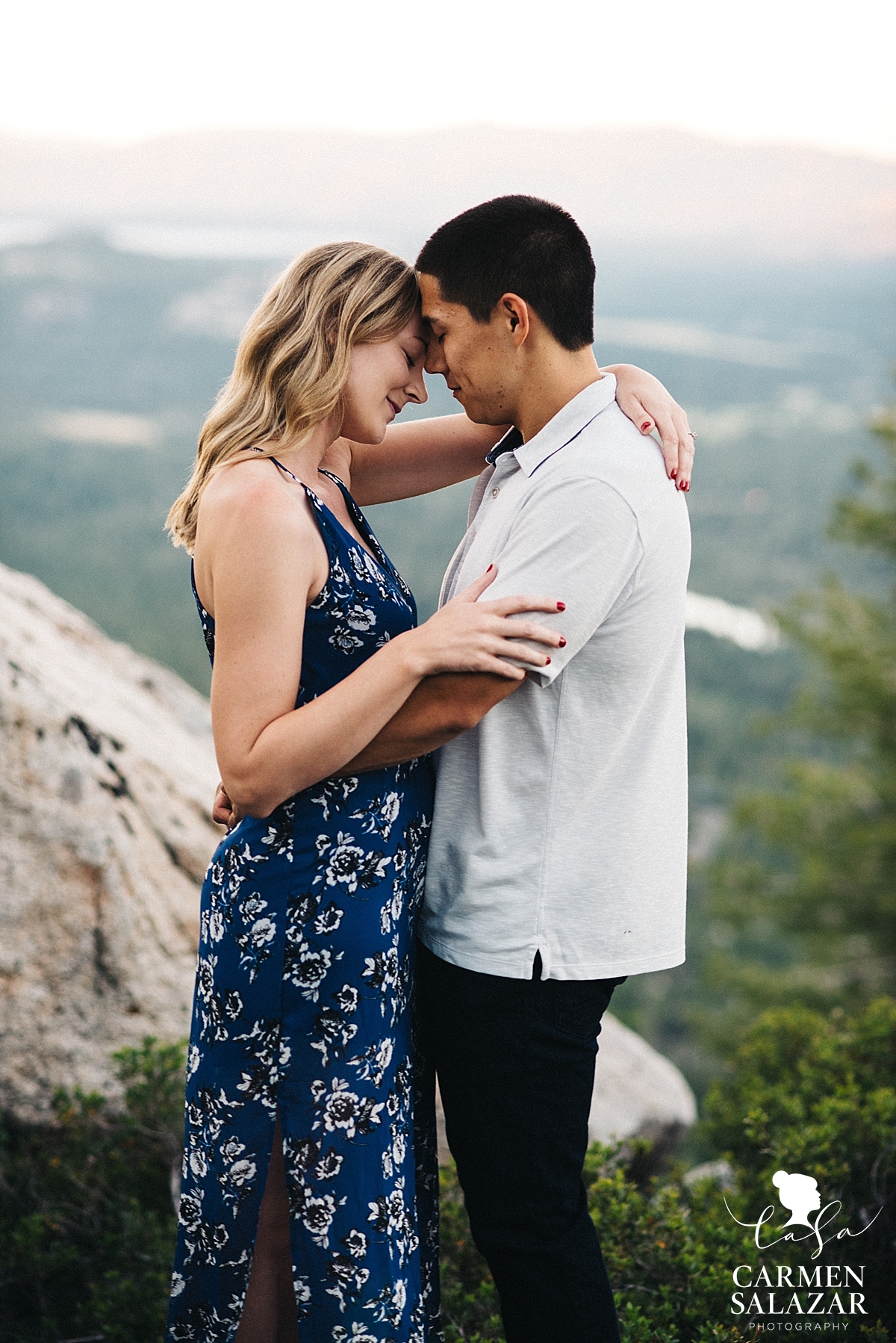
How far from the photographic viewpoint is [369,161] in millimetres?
58000

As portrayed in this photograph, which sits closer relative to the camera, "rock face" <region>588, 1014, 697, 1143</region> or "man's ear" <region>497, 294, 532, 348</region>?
"man's ear" <region>497, 294, 532, 348</region>

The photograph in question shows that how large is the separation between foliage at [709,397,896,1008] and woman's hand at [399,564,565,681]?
44.5 ft

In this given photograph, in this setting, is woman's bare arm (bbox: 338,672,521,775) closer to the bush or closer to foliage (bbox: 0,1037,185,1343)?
the bush

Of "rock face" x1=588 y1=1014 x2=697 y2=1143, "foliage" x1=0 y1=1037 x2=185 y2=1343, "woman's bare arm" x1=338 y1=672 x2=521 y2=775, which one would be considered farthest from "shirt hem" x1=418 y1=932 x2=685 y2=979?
"rock face" x1=588 y1=1014 x2=697 y2=1143

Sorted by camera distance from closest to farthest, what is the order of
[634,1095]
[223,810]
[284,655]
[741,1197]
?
[284,655]
[223,810]
[741,1197]
[634,1095]

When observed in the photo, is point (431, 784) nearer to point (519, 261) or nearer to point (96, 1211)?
point (519, 261)

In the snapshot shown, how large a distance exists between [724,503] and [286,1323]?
228 feet

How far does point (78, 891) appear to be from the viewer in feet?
11.3

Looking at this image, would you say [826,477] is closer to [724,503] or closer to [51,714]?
[724,503]

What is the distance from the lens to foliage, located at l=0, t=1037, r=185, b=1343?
9.68 ft

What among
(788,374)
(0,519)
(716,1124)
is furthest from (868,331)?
(716,1124)

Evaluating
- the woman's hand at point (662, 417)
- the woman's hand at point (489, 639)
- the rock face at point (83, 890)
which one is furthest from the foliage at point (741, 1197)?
the woman's hand at point (662, 417)

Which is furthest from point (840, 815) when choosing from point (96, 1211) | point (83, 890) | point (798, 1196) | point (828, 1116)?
point (96, 1211)

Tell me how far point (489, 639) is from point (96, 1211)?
2339mm
